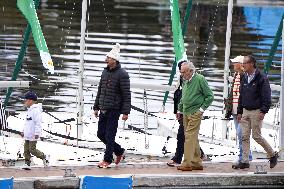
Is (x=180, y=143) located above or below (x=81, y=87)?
below

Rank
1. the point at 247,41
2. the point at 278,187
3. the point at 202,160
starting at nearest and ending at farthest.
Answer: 1. the point at 278,187
2. the point at 202,160
3. the point at 247,41

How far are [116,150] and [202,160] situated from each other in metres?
1.66

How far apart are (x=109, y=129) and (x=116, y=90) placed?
0.67 m

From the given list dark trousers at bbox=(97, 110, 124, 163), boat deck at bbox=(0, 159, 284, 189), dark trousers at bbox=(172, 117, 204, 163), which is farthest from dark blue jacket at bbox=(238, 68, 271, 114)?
dark trousers at bbox=(97, 110, 124, 163)

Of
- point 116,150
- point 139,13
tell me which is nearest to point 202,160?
point 116,150

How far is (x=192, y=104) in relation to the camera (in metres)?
15.4

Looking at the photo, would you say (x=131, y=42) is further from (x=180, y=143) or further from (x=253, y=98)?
(x=253, y=98)

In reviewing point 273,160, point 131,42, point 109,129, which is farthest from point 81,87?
point 131,42

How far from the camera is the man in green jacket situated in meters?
15.3

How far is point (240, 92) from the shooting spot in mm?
15461

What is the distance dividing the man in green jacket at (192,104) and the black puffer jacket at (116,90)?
2.96ft

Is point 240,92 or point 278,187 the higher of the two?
point 240,92

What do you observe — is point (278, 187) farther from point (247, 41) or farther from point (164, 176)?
point (247, 41)

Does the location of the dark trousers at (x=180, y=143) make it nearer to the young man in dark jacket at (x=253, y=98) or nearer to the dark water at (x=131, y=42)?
the young man in dark jacket at (x=253, y=98)
